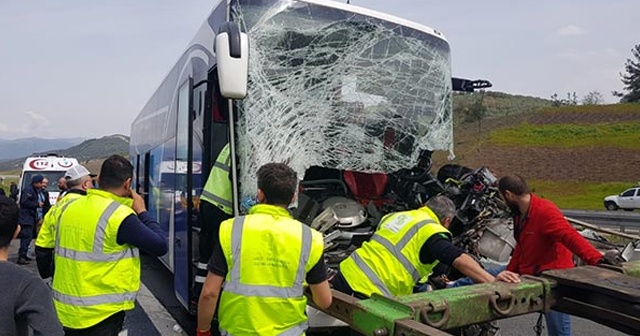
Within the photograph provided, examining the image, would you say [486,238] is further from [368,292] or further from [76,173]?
[76,173]

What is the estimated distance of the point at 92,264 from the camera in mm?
3469

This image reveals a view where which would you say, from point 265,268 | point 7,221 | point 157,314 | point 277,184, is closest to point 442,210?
point 277,184

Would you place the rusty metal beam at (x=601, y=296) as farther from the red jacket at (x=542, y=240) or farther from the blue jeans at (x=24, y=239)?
the blue jeans at (x=24, y=239)

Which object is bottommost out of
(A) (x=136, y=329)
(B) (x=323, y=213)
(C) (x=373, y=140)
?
(A) (x=136, y=329)

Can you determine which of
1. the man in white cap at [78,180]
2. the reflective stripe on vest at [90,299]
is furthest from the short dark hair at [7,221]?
the man in white cap at [78,180]

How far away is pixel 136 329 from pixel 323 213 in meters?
2.90

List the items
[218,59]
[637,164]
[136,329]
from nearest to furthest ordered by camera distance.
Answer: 1. [218,59]
2. [136,329]
3. [637,164]

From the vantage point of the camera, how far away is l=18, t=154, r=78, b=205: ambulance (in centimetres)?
1647

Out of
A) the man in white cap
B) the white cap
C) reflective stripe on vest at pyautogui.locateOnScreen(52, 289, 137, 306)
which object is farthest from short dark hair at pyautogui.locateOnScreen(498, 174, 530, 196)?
the white cap

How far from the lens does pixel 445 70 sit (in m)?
5.78

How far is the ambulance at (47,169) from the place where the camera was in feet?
54.0

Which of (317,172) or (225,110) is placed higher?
(225,110)

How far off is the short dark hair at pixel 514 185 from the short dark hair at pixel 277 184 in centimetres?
240

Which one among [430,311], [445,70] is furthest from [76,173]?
[430,311]
